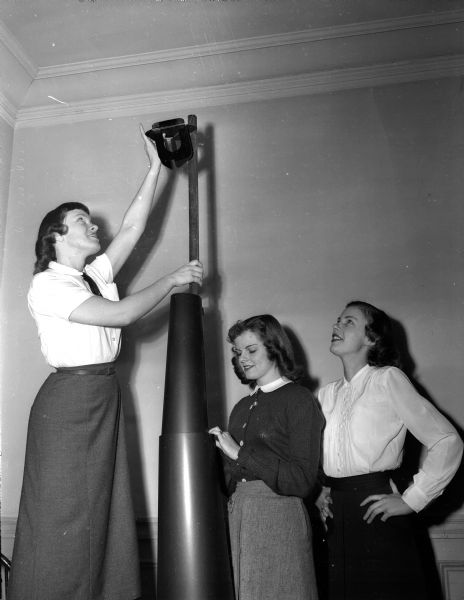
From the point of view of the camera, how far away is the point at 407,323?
203cm

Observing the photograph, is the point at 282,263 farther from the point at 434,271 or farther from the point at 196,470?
the point at 196,470

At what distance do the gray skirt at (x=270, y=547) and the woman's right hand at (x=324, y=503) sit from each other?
15 centimetres

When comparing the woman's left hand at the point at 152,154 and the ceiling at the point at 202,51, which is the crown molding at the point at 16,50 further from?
the woman's left hand at the point at 152,154

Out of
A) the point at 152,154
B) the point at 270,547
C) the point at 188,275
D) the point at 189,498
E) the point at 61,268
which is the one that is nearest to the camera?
the point at 189,498

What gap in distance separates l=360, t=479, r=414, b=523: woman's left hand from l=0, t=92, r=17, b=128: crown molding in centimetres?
196

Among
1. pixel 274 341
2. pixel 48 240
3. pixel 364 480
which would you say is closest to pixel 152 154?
pixel 48 240

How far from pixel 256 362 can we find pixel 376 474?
0.42 metres

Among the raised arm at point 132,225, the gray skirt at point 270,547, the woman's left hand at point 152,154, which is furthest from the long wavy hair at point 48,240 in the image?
the gray skirt at point 270,547

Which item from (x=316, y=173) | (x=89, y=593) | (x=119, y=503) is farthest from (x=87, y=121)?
(x=89, y=593)

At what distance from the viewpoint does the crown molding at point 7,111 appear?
2350mm

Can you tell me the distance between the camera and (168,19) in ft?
6.90

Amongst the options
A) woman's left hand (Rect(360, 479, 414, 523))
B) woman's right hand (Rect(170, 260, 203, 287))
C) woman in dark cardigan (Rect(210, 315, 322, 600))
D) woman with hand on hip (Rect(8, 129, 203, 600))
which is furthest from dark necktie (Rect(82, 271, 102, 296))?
woman's left hand (Rect(360, 479, 414, 523))

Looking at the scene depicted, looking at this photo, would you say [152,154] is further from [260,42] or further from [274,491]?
[274,491]

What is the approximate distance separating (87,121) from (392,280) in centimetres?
134
